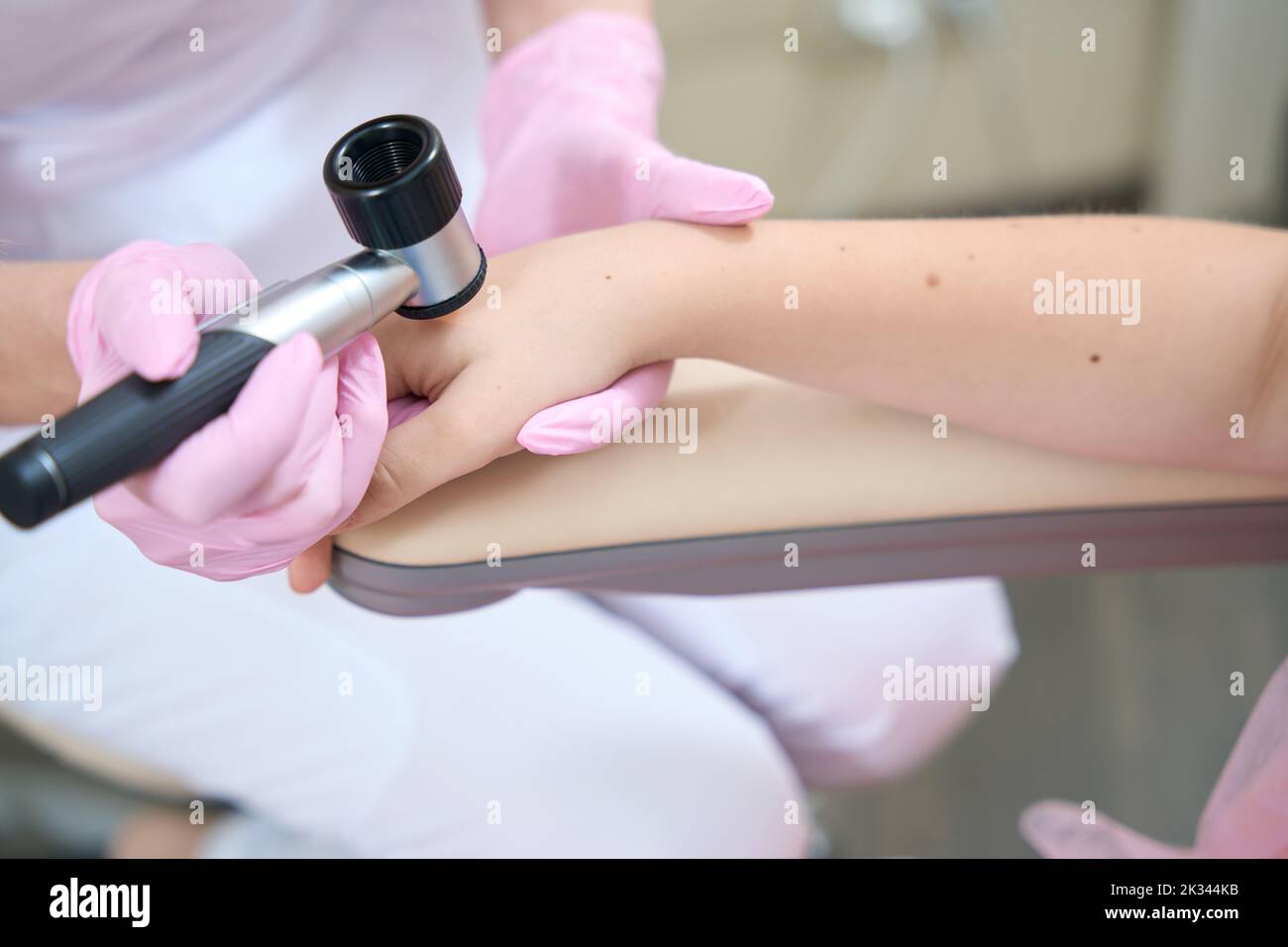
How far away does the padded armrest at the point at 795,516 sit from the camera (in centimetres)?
49

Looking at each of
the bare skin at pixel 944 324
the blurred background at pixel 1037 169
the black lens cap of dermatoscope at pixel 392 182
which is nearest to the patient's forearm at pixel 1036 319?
the bare skin at pixel 944 324

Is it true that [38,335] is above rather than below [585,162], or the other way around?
below

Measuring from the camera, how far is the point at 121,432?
1.09 ft

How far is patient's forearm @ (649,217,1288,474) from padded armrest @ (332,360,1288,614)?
0.08 feet

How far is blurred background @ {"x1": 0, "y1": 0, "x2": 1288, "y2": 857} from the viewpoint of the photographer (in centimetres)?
114

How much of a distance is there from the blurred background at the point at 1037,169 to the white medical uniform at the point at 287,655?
38 centimetres

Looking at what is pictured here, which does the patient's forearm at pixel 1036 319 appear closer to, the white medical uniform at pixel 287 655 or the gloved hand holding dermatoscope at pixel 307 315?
the gloved hand holding dermatoscope at pixel 307 315

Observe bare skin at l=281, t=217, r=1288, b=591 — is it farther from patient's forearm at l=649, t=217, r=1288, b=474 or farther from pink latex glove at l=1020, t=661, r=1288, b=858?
pink latex glove at l=1020, t=661, r=1288, b=858

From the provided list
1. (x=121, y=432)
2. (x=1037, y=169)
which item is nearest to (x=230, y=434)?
(x=121, y=432)

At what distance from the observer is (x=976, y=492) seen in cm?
51

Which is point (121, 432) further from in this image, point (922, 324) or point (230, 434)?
point (922, 324)

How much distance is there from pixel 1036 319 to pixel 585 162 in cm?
26

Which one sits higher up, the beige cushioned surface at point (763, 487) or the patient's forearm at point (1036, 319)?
the patient's forearm at point (1036, 319)
